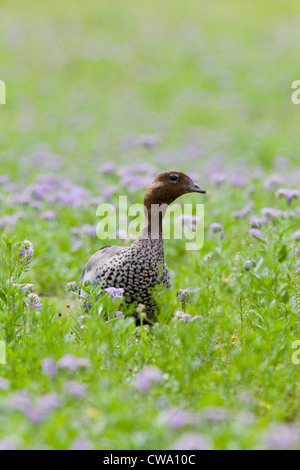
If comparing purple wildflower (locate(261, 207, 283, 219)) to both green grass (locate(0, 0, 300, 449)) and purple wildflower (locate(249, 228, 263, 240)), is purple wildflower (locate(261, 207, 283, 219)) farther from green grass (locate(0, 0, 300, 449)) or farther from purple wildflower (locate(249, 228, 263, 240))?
purple wildflower (locate(249, 228, 263, 240))

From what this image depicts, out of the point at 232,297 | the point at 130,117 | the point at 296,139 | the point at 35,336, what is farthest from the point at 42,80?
the point at 35,336

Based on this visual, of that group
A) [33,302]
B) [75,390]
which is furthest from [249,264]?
[75,390]

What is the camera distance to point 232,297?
210 inches

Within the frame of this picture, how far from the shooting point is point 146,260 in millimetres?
4641

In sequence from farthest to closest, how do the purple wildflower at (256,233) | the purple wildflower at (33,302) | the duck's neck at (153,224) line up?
the purple wildflower at (256,233), the duck's neck at (153,224), the purple wildflower at (33,302)

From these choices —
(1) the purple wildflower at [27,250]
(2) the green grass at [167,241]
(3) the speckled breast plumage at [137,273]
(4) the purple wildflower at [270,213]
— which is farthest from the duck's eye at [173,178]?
(1) the purple wildflower at [27,250]

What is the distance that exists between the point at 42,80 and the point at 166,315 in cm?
1599

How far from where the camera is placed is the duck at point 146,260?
458 centimetres

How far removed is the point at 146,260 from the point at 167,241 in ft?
6.45

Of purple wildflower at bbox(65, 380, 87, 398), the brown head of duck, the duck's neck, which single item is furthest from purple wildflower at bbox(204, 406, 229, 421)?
the brown head of duck

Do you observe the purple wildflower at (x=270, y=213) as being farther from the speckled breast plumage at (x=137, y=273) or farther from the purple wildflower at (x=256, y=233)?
the speckled breast plumage at (x=137, y=273)

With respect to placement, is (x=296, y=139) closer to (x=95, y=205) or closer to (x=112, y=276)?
(x=95, y=205)

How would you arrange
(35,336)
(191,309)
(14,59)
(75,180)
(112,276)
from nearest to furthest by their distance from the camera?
(35,336), (191,309), (112,276), (75,180), (14,59)

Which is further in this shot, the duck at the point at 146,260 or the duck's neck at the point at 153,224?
the duck's neck at the point at 153,224
